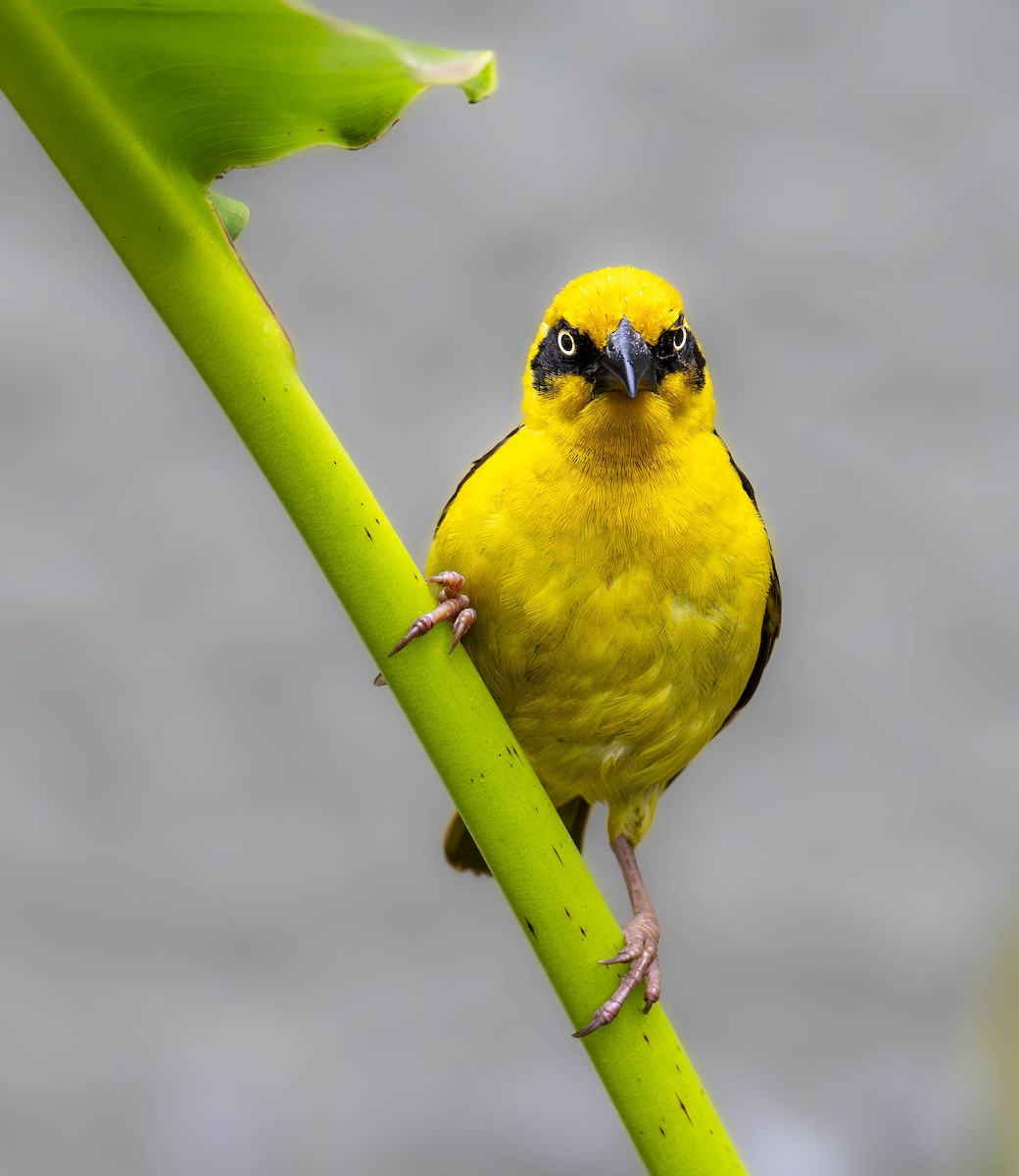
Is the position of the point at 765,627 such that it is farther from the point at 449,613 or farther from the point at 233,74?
the point at 233,74

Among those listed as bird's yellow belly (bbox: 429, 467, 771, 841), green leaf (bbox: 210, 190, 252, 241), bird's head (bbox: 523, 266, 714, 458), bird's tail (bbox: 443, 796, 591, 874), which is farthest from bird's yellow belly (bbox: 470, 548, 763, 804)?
green leaf (bbox: 210, 190, 252, 241)

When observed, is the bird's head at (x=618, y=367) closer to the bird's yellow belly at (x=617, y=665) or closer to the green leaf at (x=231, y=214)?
the bird's yellow belly at (x=617, y=665)

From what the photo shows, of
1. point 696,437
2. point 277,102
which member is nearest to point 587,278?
point 696,437

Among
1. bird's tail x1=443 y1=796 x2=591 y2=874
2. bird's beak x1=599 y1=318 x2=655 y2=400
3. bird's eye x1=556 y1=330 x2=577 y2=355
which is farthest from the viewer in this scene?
bird's tail x1=443 y1=796 x2=591 y2=874

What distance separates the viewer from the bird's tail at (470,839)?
2066 mm

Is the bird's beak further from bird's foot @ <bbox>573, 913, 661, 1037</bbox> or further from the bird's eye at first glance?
bird's foot @ <bbox>573, 913, 661, 1037</bbox>

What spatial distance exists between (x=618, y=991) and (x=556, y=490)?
0.57 m

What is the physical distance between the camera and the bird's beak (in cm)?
142

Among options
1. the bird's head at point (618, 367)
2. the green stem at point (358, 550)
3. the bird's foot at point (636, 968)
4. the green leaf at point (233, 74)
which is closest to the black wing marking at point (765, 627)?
the bird's head at point (618, 367)

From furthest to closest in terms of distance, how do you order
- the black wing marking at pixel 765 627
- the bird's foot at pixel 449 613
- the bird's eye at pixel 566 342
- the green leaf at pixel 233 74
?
the black wing marking at pixel 765 627 → the bird's eye at pixel 566 342 → the bird's foot at pixel 449 613 → the green leaf at pixel 233 74

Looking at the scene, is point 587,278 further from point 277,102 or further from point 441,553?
point 277,102

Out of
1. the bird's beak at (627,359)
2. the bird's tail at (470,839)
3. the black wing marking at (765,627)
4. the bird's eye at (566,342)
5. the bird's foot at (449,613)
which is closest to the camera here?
the bird's foot at (449,613)

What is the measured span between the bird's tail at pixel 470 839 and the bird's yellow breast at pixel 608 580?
47 centimetres

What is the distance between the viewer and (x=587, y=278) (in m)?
1.50
